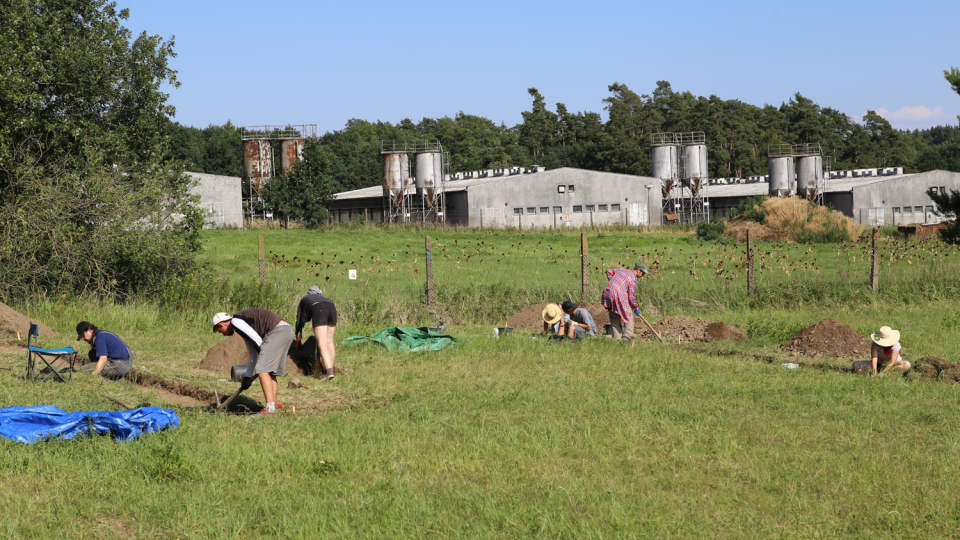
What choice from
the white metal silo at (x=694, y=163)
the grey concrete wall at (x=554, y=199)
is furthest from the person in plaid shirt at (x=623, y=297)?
the white metal silo at (x=694, y=163)

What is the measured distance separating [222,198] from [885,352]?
53.1 metres

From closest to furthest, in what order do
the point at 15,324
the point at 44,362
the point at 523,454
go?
the point at 523,454
the point at 44,362
the point at 15,324

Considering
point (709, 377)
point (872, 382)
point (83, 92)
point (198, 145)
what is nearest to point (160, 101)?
point (83, 92)

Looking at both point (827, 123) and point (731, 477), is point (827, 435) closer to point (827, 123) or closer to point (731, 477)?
point (731, 477)

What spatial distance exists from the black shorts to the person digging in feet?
7.47

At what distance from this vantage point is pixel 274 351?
9.78 meters

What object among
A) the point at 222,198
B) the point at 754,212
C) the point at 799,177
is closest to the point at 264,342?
the point at 754,212

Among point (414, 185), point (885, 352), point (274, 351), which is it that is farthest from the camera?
point (414, 185)

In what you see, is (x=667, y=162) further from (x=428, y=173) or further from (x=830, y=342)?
(x=830, y=342)

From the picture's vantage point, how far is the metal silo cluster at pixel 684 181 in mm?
68125

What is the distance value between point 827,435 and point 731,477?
1.77 metres

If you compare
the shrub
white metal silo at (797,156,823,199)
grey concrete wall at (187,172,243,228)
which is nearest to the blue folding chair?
the shrub

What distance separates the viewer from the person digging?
971cm

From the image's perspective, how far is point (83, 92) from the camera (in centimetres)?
2127
